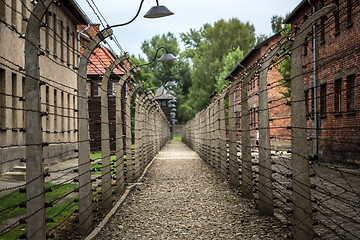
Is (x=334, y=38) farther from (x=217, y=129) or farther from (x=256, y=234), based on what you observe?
(x=256, y=234)

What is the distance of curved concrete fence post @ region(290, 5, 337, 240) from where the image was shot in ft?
17.6

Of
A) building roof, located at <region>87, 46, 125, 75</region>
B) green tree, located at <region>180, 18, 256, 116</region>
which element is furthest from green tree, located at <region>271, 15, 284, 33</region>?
building roof, located at <region>87, 46, 125, 75</region>

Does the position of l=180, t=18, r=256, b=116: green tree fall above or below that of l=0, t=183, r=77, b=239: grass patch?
above

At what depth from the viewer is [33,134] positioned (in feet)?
15.0

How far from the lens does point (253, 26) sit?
67438mm

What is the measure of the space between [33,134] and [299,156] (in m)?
2.82

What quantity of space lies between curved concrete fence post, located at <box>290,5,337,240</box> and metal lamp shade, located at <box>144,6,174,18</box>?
5.68 meters

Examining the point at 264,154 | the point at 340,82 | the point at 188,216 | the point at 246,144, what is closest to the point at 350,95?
the point at 340,82

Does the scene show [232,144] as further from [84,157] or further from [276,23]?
[276,23]

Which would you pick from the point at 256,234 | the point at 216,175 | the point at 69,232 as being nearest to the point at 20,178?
the point at 216,175

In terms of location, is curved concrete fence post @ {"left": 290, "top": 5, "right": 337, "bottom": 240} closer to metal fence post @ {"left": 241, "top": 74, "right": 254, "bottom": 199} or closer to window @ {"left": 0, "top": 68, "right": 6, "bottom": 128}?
metal fence post @ {"left": 241, "top": 74, "right": 254, "bottom": 199}

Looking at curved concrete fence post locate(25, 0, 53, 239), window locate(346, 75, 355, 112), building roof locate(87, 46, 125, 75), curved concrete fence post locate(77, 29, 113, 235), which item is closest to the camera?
curved concrete fence post locate(25, 0, 53, 239)

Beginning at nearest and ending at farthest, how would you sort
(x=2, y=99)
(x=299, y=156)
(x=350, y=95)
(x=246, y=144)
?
(x=299, y=156), (x=246, y=144), (x=2, y=99), (x=350, y=95)

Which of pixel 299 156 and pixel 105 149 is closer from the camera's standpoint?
pixel 299 156
